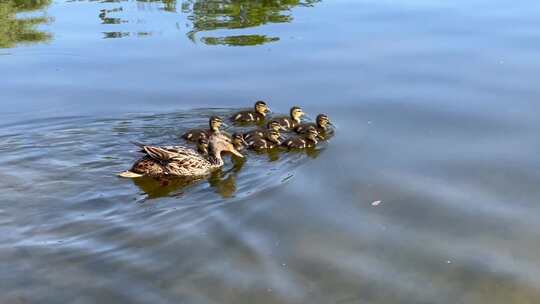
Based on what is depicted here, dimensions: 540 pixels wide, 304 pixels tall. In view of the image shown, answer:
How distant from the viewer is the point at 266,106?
7.77 m

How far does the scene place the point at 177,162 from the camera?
677cm

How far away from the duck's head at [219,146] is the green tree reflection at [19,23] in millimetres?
4232

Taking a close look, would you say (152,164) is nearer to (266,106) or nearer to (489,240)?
(266,106)

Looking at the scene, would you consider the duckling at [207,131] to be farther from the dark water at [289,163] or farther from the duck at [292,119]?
the duck at [292,119]

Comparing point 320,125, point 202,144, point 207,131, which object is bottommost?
point 202,144

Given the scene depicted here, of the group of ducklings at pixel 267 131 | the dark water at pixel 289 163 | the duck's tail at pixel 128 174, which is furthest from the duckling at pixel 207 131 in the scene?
the duck's tail at pixel 128 174

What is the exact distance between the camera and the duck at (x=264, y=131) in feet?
24.1

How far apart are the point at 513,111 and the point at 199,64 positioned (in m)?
3.60

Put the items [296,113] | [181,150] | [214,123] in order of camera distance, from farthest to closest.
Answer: [296,113] < [214,123] < [181,150]

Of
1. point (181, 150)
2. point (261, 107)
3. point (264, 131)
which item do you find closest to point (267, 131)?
point (264, 131)

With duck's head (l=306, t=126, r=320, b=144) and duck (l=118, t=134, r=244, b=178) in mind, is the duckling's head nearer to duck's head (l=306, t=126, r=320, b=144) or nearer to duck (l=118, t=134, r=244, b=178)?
duck (l=118, t=134, r=244, b=178)

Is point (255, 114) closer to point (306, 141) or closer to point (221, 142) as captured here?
point (221, 142)

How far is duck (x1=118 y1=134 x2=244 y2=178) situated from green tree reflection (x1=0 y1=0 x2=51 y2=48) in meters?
→ 4.31

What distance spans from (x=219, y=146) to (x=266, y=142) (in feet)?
1.39
